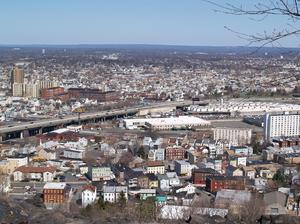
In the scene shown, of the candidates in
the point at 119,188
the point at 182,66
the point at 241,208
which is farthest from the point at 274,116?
the point at 182,66

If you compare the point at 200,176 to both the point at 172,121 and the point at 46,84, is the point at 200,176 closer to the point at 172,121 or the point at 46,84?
the point at 172,121

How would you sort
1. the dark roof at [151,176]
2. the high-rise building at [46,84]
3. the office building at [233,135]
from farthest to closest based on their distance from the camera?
the high-rise building at [46,84] → the office building at [233,135] → the dark roof at [151,176]

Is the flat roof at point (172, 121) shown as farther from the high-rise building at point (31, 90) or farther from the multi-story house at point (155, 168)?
the high-rise building at point (31, 90)

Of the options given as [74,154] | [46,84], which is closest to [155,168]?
[74,154]

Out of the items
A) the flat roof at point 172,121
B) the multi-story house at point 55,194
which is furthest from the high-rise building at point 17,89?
the multi-story house at point 55,194

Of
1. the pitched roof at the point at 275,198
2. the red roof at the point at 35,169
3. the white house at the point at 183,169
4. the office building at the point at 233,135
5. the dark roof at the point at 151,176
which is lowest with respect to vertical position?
the office building at the point at 233,135

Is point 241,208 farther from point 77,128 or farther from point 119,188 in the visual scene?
point 77,128

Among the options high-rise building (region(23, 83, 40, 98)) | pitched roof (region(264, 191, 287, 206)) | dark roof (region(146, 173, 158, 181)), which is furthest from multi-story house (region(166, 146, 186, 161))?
high-rise building (region(23, 83, 40, 98))

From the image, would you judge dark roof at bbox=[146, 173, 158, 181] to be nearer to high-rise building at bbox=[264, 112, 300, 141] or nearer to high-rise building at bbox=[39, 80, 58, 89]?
high-rise building at bbox=[264, 112, 300, 141]
